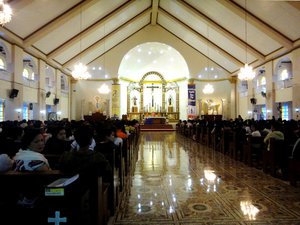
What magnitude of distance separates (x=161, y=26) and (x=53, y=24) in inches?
436

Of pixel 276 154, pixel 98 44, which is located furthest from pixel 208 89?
pixel 276 154

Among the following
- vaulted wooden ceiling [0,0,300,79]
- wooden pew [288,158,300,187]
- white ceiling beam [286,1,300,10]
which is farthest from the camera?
vaulted wooden ceiling [0,0,300,79]

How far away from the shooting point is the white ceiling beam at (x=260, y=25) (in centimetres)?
1279

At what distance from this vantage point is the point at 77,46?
56.9ft

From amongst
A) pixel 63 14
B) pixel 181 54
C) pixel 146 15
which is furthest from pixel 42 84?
pixel 181 54

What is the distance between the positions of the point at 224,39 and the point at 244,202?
15.0 m

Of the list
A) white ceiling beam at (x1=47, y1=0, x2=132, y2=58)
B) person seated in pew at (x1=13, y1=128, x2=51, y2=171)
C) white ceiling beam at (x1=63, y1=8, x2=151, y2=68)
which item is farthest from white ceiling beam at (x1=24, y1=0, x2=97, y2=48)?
person seated in pew at (x1=13, y1=128, x2=51, y2=171)

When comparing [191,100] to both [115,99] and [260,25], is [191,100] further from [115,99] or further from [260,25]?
[260,25]

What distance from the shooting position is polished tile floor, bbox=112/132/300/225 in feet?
11.0

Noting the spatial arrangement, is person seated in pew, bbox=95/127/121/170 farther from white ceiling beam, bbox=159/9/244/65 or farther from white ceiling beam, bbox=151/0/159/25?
white ceiling beam, bbox=159/9/244/65

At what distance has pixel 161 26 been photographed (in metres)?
21.7

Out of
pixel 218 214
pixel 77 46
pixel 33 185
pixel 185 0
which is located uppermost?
pixel 185 0

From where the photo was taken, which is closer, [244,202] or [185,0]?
[244,202]

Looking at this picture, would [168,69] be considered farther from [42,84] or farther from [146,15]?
[42,84]
